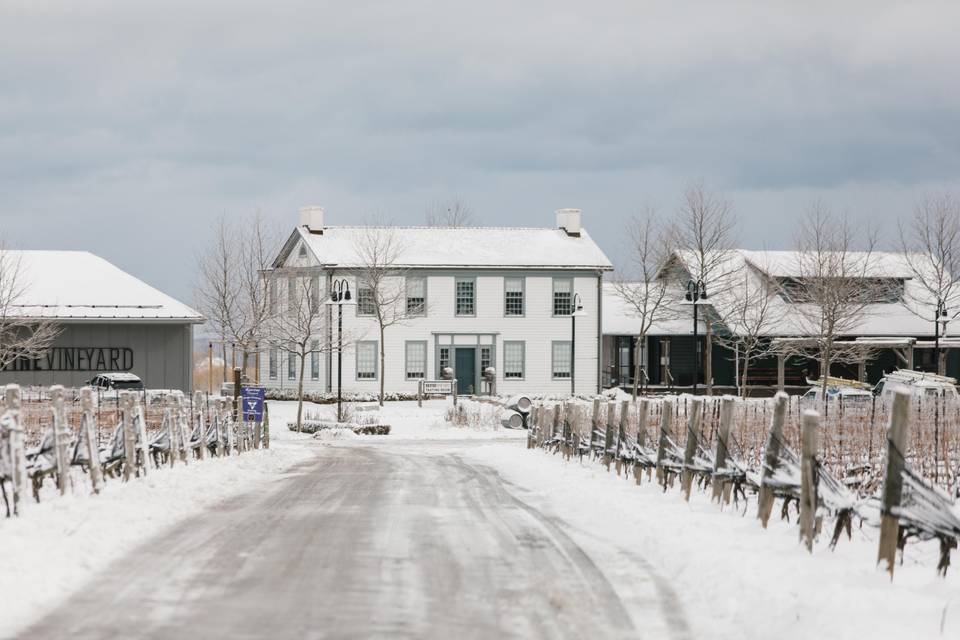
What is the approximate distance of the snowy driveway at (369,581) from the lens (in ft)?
24.6

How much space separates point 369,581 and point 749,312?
159 ft

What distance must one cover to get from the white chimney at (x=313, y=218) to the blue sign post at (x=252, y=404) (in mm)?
27215

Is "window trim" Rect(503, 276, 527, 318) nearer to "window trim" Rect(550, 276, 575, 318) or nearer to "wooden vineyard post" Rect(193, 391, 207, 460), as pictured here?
"window trim" Rect(550, 276, 575, 318)

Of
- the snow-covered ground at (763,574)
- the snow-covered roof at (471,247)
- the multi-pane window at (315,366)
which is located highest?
the snow-covered roof at (471,247)

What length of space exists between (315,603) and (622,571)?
8.95 feet

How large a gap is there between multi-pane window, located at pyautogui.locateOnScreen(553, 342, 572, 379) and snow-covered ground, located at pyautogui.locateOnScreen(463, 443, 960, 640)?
41392mm

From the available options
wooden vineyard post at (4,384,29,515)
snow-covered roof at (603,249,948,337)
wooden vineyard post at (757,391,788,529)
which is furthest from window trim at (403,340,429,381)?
wooden vineyard post at (757,391,788,529)

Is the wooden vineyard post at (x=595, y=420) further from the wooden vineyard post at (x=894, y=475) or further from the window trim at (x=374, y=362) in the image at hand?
the window trim at (x=374, y=362)

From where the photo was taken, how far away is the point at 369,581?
892cm

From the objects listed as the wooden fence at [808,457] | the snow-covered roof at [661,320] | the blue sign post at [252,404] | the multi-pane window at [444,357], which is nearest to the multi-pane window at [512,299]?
the multi-pane window at [444,357]

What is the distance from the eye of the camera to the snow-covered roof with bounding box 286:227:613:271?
183 feet

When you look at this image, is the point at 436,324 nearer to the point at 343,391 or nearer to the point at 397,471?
the point at 343,391

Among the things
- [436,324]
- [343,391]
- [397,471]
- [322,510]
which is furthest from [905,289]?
[322,510]

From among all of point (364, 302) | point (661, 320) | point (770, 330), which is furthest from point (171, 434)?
point (770, 330)
